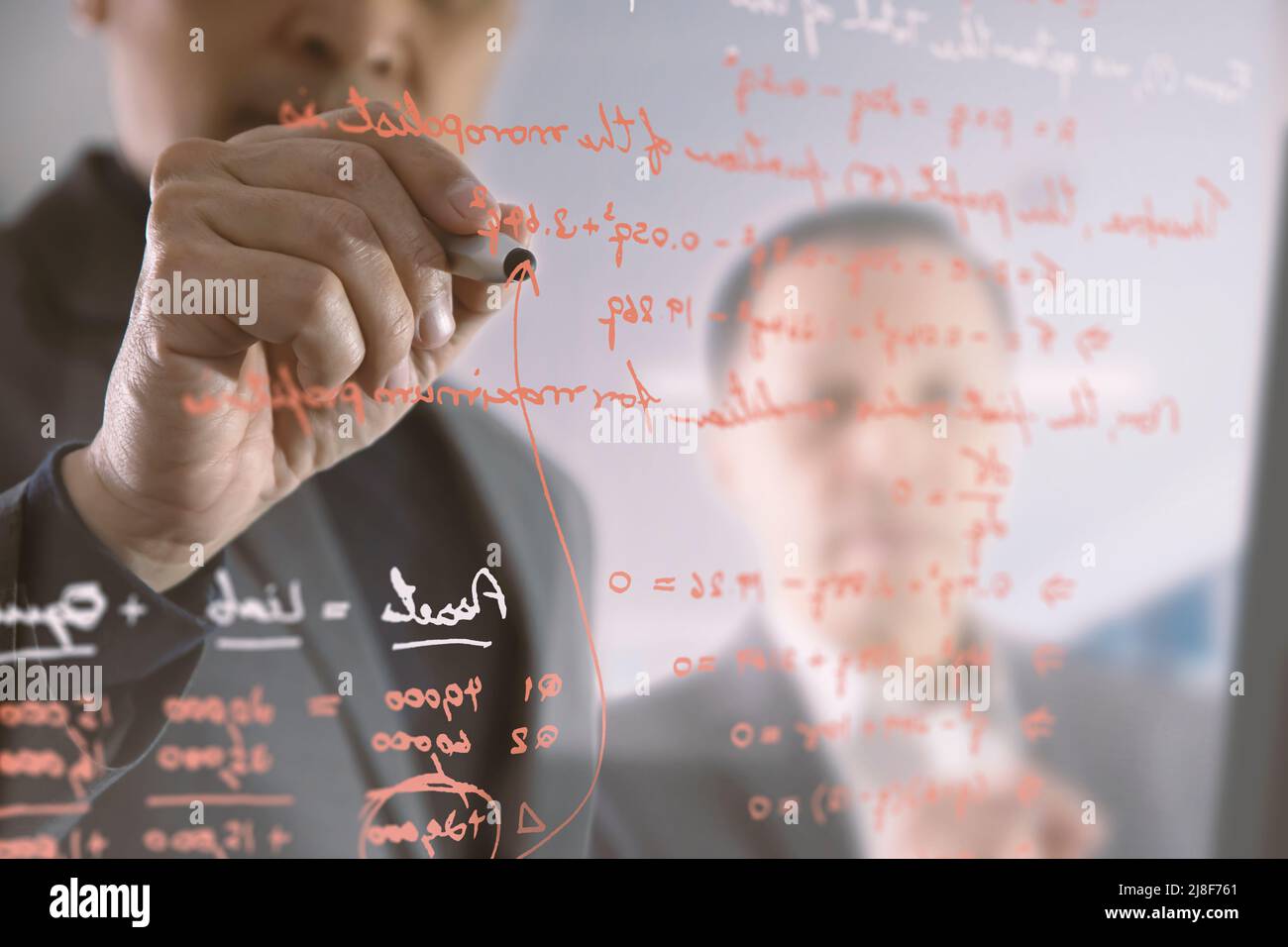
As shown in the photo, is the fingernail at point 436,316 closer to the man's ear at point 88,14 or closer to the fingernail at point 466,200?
the fingernail at point 466,200

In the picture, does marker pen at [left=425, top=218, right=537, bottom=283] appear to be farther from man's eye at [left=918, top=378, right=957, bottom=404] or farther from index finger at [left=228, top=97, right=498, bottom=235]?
man's eye at [left=918, top=378, right=957, bottom=404]

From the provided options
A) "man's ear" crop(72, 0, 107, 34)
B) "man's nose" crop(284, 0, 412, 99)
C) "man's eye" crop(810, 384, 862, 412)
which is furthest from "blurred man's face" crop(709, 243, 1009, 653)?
"man's ear" crop(72, 0, 107, 34)

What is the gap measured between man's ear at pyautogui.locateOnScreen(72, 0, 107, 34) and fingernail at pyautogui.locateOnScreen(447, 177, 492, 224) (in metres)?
0.27

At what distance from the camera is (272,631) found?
2.14 ft

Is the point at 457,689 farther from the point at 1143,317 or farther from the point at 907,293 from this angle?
the point at 1143,317

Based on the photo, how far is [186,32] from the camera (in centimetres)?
63

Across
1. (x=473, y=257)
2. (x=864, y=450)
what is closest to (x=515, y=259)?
(x=473, y=257)

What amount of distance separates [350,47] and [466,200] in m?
0.14

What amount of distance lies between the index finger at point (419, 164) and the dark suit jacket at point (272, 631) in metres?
0.13

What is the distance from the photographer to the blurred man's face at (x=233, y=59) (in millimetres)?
629

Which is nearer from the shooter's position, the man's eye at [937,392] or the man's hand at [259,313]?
the man's hand at [259,313]

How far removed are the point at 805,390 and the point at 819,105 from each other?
8.1 inches

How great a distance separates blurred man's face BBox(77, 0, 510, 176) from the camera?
2.06 feet

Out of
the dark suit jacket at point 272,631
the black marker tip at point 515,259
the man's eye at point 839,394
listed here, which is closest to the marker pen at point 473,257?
the black marker tip at point 515,259
